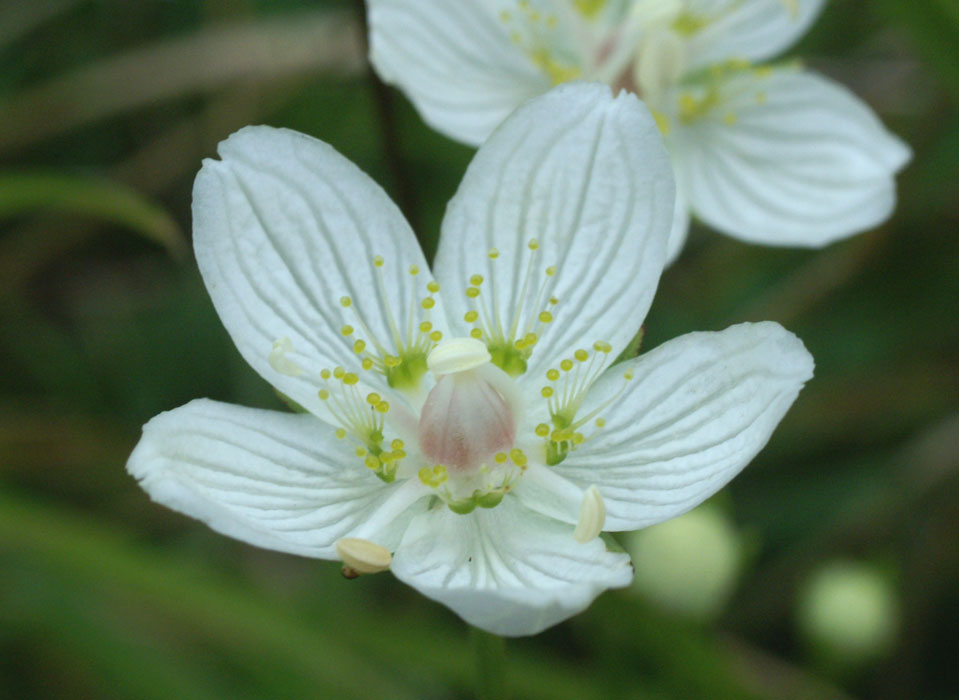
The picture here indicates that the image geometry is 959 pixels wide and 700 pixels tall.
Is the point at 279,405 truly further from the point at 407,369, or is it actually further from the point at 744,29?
the point at 744,29

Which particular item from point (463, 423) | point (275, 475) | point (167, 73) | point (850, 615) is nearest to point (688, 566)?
point (850, 615)

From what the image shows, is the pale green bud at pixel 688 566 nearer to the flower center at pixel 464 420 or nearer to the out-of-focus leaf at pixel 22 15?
the flower center at pixel 464 420

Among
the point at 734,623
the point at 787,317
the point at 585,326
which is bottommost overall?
the point at 734,623

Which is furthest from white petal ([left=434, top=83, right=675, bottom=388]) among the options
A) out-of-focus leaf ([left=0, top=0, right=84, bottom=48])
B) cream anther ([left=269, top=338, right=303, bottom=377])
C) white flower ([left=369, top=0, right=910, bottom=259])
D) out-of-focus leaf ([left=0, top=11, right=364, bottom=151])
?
out-of-focus leaf ([left=0, top=0, right=84, bottom=48])

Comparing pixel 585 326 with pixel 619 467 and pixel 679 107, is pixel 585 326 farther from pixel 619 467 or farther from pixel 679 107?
pixel 679 107

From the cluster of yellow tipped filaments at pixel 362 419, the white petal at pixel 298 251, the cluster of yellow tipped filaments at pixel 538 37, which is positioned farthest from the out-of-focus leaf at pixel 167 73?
the cluster of yellow tipped filaments at pixel 362 419

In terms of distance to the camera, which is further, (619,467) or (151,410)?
(151,410)

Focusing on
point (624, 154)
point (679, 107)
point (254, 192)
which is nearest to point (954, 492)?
point (679, 107)
